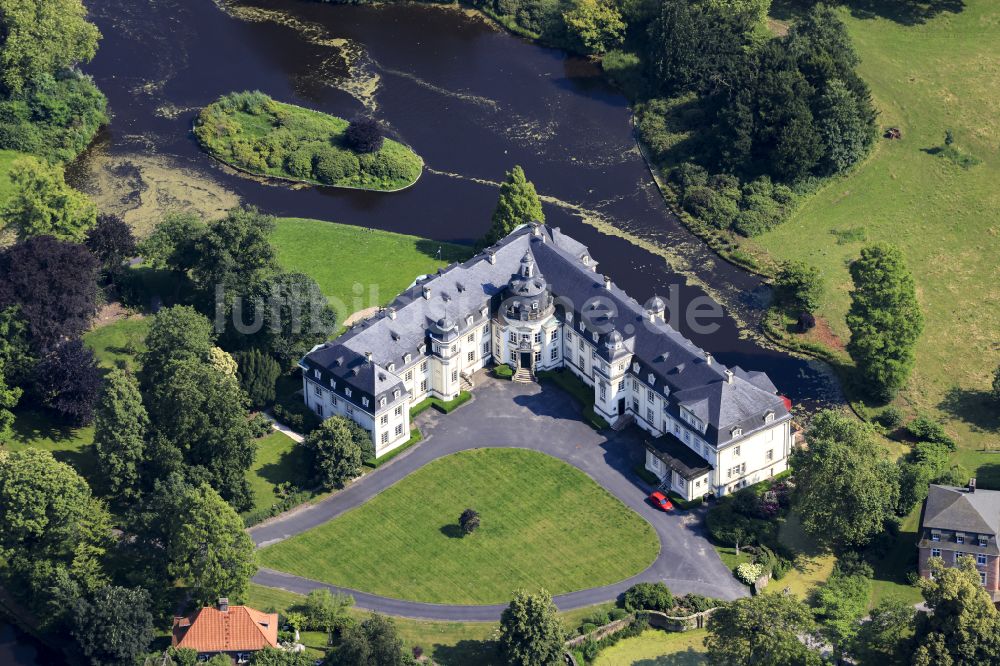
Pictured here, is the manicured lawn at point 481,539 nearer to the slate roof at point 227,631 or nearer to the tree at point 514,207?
the slate roof at point 227,631

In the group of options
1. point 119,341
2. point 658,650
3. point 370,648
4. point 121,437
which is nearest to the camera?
point 370,648

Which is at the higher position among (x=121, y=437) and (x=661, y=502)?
(x=121, y=437)

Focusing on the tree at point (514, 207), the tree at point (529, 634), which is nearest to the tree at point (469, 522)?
the tree at point (529, 634)

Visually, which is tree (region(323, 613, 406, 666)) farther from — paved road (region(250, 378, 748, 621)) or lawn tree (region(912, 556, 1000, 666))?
lawn tree (region(912, 556, 1000, 666))

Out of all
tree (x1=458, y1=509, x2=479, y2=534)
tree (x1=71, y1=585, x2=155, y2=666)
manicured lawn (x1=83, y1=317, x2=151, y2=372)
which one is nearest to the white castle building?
tree (x1=458, y1=509, x2=479, y2=534)

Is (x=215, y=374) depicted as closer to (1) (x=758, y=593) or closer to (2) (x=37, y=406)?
(2) (x=37, y=406)

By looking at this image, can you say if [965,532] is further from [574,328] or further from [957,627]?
[574,328]

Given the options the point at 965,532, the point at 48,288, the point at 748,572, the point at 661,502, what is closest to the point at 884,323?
the point at 965,532
